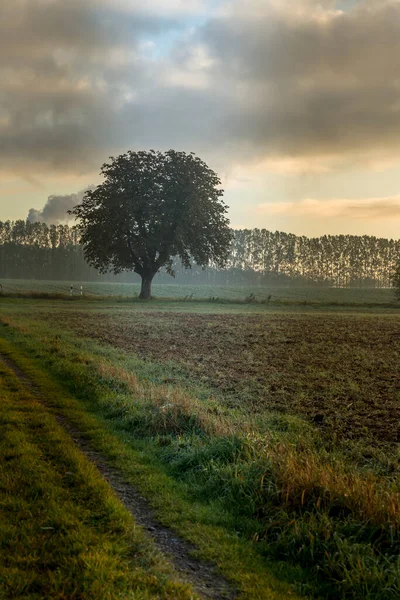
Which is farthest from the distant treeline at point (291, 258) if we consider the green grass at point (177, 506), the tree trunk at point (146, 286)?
the green grass at point (177, 506)

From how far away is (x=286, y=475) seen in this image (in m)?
6.79

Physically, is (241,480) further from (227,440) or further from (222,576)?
(222,576)

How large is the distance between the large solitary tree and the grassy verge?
47.8 metres

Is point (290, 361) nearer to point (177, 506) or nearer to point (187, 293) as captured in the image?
point (177, 506)

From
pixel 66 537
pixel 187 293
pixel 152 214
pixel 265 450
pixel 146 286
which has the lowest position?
pixel 66 537

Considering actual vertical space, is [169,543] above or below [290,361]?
below

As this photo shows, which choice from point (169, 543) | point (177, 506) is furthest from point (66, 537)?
point (177, 506)

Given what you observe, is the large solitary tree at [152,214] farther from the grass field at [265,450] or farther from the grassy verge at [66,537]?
the grassy verge at [66,537]

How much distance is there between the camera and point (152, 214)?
55281 millimetres

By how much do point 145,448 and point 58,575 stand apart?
4.31m

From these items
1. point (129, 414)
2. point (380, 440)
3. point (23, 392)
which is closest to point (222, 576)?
point (380, 440)

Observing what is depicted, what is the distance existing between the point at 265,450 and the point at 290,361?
1110cm

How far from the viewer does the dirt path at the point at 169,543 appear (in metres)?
5.09

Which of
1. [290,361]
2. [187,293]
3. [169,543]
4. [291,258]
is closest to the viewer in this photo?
[169,543]
